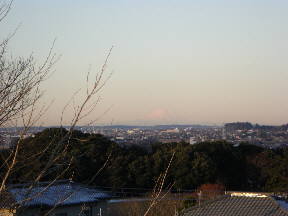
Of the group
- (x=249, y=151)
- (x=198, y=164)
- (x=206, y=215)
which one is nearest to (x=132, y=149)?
(x=198, y=164)

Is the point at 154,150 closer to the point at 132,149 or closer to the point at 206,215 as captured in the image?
the point at 132,149

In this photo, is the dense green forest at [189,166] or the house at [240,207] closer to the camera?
the house at [240,207]

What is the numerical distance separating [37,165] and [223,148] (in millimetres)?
26127

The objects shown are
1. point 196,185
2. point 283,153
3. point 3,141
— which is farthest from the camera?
point 283,153

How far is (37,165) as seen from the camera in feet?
13.4

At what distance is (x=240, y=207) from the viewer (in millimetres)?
14930

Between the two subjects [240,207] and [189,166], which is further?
[189,166]

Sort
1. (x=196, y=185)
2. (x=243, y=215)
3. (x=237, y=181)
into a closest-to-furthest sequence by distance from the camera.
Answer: (x=243, y=215) < (x=196, y=185) < (x=237, y=181)

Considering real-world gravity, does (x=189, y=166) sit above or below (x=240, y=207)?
above

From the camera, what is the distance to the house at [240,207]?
47.9ft

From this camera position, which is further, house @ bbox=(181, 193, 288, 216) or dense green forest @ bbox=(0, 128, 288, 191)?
dense green forest @ bbox=(0, 128, 288, 191)

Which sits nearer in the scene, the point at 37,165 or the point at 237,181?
the point at 37,165

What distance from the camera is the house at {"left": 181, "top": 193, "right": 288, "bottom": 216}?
14.6 m

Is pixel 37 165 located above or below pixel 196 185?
above
